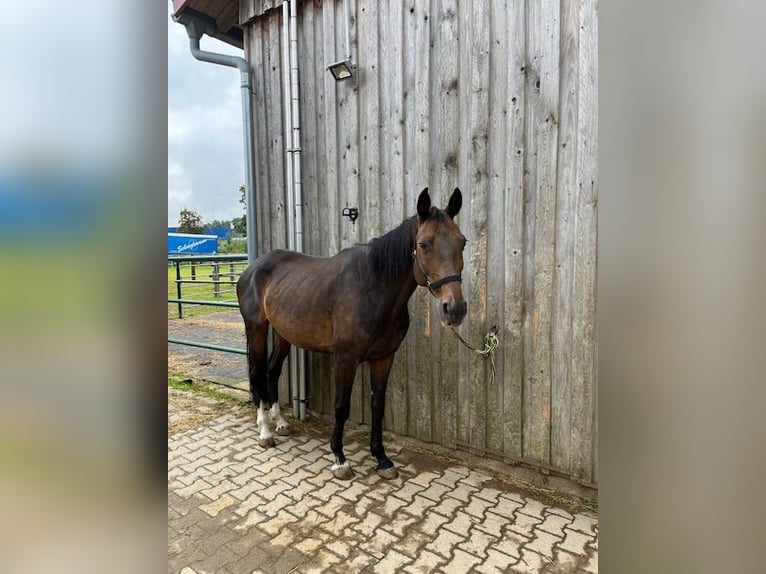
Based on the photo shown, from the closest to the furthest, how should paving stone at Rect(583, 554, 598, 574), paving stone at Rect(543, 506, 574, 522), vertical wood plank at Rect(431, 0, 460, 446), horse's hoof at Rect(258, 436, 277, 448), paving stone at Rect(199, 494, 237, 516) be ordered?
paving stone at Rect(583, 554, 598, 574) → paving stone at Rect(543, 506, 574, 522) → paving stone at Rect(199, 494, 237, 516) → vertical wood plank at Rect(431, 0, 460, 446) → horse's hoof at Rect(258, 436, 277, 448)

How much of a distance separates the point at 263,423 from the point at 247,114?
265 centimetres

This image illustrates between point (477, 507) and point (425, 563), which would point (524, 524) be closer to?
point (477, 507)

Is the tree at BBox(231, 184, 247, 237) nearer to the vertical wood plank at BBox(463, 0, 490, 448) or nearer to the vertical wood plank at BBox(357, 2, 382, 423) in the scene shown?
the vertical wood plank at BBox(357, 2, 382, 423)

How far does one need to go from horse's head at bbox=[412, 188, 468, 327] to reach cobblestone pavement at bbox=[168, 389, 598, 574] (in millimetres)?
998

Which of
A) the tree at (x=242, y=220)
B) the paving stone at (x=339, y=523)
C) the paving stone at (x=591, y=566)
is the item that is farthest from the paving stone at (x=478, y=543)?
the tree at (x=242, y=220)

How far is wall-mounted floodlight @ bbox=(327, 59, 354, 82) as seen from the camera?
2856 millimetres

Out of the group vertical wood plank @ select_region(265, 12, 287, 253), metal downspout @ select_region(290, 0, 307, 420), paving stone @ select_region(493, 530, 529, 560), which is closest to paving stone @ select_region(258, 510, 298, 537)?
paving stone @ select_region(493, 530, 529, 560)

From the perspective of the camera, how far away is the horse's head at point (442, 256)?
1.95 m

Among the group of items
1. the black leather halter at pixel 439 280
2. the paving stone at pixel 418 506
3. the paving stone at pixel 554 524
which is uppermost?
the black leather halter at pixel 439 280

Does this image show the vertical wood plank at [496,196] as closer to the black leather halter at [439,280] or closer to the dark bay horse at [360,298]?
the dark bay horse at [360,298]
